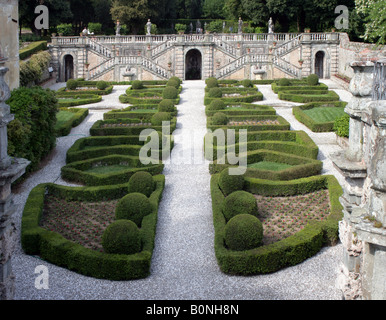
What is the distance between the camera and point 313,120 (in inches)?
1085

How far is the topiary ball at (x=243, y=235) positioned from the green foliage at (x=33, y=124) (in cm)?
890

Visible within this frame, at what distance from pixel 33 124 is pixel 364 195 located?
50.4 ft

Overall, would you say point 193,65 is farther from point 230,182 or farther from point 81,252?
point 81,252

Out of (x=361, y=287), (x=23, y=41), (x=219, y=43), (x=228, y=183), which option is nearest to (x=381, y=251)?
(x=361, y=287)

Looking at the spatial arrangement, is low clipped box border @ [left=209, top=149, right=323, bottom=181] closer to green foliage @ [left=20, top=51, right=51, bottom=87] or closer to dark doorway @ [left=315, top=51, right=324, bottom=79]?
green foliage @ [left=20, top=51, right=51, bottom=87]

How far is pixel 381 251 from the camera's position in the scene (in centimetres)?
816

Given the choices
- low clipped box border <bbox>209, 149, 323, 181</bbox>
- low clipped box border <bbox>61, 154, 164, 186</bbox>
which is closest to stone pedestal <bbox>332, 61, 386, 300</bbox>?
low clipped box border <bbox>209, 149, 323, 181</bbox>

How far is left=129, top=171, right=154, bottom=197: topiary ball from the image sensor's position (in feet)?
57.9

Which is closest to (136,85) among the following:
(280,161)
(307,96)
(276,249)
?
(307,96)

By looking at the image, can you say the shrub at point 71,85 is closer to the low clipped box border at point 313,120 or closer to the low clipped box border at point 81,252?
the low clipped box border at point 313,120

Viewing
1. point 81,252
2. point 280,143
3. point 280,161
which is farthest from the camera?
point 280,143

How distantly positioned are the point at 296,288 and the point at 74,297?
5204 millimetres

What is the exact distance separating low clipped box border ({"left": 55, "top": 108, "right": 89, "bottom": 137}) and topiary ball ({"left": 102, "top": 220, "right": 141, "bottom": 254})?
13.1 m

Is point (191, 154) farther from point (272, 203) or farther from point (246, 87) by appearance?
point (246, 87)
